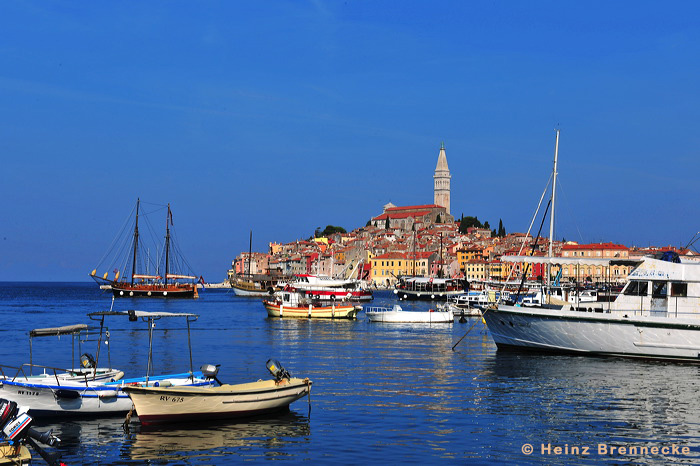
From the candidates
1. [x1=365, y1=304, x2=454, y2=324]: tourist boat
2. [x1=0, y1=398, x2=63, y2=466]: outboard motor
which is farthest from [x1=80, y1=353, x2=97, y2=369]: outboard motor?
[x1=365, y1=304, x2=454, y2=324]: tourist boat

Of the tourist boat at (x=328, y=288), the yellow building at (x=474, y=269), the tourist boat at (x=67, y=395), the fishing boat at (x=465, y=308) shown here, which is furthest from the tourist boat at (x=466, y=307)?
the yellow building at (x=474, y=269)

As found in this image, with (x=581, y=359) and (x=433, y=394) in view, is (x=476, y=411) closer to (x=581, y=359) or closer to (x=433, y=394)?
(x=433, y=394)

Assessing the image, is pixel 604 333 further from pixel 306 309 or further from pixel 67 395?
pixel 306 309

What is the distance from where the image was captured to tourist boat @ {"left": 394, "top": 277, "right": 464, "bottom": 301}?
132875 millimetres

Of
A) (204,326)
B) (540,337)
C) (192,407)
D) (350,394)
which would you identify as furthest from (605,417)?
(204,326)

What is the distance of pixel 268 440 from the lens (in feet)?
64.1

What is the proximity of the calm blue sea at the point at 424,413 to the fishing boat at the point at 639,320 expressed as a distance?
70 centimetres

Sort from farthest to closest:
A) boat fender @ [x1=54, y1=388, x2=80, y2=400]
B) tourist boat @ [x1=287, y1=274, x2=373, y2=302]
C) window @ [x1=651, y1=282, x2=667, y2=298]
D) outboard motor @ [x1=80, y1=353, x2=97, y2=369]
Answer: tourist boat @ [x1=287, y1=274, x2=373, y2=302] < window @ [x1=651, y1=282, x2=667, y2=298] < outboard motor @ [x1=80, y1=353, x2=97, y2=369] < boat fender @ [x1=54, y1=388, x2=80, y2=400]

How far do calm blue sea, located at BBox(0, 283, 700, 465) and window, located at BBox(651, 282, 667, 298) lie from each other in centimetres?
297

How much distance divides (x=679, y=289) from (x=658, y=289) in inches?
32.6

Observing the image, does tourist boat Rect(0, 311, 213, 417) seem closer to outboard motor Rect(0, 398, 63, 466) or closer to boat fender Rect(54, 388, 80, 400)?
boat fender Rect(54, 388, 80, 400)

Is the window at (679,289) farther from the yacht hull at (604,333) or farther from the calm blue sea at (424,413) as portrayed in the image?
the calm blue sea at (424,413)

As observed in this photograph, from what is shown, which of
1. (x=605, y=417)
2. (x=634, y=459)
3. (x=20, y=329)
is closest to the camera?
(x=634, y=459)

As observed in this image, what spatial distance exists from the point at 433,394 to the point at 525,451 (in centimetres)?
786
